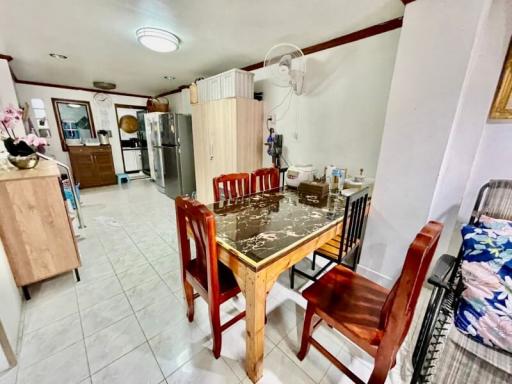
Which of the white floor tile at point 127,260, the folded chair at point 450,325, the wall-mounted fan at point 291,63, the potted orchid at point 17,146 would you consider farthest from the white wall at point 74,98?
the folded chair at point 450,325

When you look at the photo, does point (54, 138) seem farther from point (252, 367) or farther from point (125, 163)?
point (252, 367)

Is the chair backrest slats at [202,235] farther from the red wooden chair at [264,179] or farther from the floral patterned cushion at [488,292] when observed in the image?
the floral patterned cushion at [488,292]

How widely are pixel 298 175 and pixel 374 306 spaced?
1.36 m

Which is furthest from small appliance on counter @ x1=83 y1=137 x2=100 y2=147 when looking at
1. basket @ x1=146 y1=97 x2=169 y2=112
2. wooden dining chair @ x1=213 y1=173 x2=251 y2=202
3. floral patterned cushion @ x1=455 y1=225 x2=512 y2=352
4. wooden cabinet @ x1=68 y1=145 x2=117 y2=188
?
floral patterned cushion @ x1=455 y1=225 x2=512 y2=352

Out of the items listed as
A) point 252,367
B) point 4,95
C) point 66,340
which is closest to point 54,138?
point 4,95

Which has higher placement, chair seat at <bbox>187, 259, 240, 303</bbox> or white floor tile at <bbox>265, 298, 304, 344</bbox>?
chair seat at <bbox>187, 259, 240, 303</bbox>

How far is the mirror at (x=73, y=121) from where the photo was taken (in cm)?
486

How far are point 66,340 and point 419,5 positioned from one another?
10.4 feet

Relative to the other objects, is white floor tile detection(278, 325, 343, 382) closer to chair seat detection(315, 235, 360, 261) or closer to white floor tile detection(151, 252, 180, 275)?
chair seat detection(315, 235, 360, 261)

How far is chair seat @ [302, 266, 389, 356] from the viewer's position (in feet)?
3.24

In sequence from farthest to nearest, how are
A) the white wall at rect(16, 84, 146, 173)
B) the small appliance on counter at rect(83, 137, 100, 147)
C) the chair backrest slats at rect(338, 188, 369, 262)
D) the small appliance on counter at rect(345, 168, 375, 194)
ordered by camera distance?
the small appliance on counter at rect(83, 137, 100, 147) < the white wall at rect(16, 84, 146, 173) < the small appliance on counter at rect(345, 168, 375, 194) < the chair backrest slats at rect(338, 188, 369, 262)

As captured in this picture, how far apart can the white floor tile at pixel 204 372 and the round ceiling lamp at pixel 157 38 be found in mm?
2750

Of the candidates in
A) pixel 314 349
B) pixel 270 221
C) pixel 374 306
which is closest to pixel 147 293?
pixel 270 221

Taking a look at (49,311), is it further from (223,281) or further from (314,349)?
(314,349)
